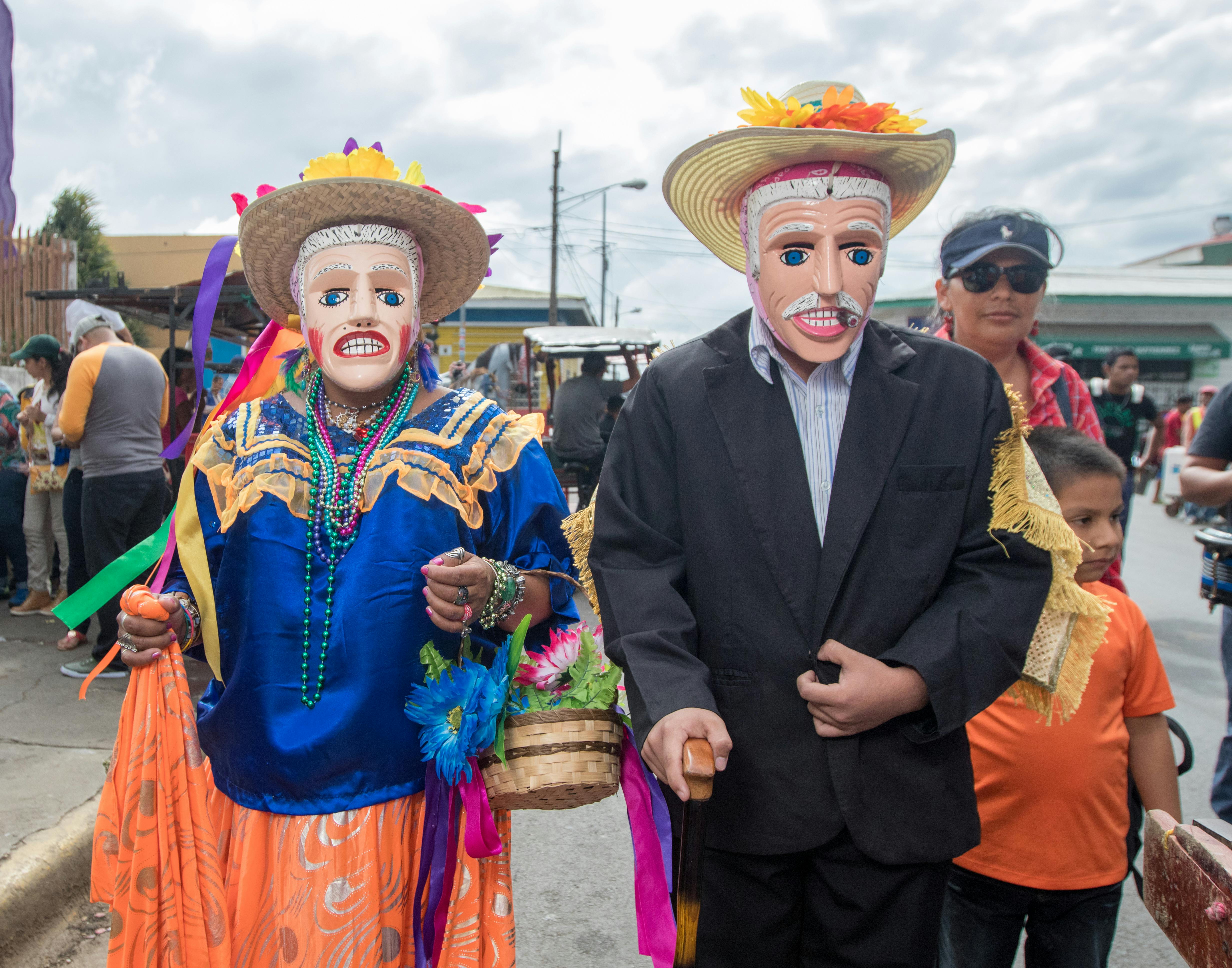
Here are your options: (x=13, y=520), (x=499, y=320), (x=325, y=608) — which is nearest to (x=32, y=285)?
(x=13, y=520)

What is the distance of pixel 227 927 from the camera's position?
1807 mm

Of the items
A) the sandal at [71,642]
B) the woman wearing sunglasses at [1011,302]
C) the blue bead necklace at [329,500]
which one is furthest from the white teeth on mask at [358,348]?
the sandal at [71,642]

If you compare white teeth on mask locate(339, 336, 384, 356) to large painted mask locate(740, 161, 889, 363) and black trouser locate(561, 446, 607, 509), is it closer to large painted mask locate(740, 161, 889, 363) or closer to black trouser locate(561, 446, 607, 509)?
large painted mask locate(740, 161, 889, 363)

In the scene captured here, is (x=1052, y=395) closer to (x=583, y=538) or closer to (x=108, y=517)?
(x=583, y=538)

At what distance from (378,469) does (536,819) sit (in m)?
2.37

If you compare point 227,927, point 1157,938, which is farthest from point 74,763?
point 1157,938

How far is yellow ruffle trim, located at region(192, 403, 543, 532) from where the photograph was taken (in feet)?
6.13

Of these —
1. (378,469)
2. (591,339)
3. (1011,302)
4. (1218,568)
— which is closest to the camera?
(378,469)

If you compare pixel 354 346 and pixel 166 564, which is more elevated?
pixel 354 346

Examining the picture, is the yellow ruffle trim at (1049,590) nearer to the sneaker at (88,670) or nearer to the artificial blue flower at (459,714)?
the artificial blue flower at (459,714)

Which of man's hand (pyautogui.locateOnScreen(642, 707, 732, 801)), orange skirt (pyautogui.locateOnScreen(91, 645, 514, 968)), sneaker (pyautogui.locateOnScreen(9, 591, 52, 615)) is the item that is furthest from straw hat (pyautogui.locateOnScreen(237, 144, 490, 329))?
sneaker (pyautogui.locateOnScreen(9, 591, 52, 615))

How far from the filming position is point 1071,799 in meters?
2.11

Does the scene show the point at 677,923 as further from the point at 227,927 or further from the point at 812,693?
the point at 227,927

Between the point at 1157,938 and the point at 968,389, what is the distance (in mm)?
2248
